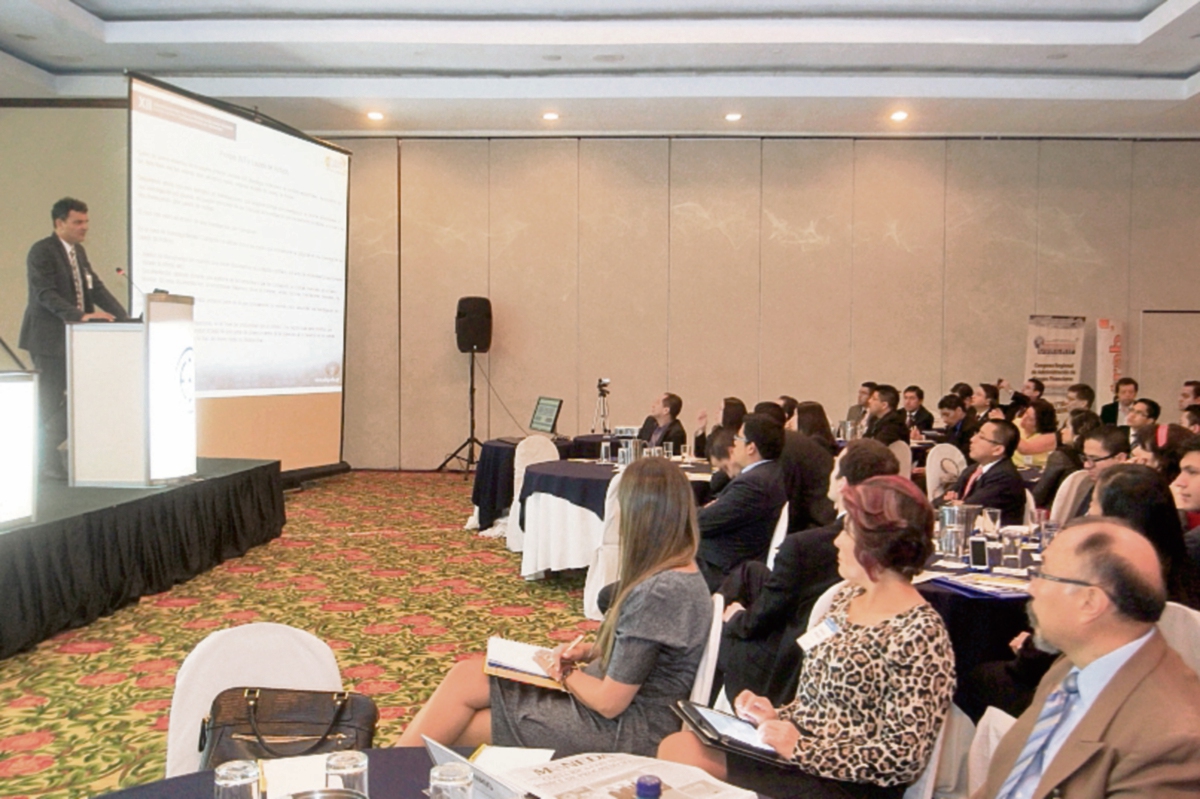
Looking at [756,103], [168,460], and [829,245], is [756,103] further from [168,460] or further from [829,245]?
[168,460]

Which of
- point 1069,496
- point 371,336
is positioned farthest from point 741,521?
point 371,336

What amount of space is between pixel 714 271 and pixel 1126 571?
10.8 meters

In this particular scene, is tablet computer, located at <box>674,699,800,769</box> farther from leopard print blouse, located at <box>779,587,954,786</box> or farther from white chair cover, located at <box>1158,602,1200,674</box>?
white chair cover, located at <box>1158,602,1200,674</box>

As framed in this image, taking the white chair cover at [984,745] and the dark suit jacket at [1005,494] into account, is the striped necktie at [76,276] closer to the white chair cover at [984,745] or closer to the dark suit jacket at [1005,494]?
the dark suit jacket at [1005,494]

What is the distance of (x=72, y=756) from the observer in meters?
3.78

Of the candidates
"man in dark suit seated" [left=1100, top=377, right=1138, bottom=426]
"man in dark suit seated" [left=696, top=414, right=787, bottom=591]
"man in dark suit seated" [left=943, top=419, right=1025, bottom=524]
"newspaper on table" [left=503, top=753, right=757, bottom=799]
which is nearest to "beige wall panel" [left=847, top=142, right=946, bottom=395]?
"man in dark suit seated" [left=1100, top=377, right=1138, bottom=426]

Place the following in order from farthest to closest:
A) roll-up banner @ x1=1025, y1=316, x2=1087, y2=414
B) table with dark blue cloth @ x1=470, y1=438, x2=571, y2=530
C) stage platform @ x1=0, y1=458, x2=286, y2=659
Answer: roll-up banner @ x1=1025, y1=316, x2=1087, y2=414 → table with dark blue cloth @ x1=470, y1=438, x2=571, y2=530 → stage platform @ x1=0, y1=458, x2=286, y2=659

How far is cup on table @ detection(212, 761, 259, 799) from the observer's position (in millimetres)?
1452

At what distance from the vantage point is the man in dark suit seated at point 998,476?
201 inches

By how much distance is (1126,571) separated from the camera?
5.96 feet

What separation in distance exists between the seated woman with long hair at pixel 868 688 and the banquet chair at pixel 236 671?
903 millimetres

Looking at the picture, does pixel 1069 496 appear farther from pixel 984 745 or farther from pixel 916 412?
pixel 916 412

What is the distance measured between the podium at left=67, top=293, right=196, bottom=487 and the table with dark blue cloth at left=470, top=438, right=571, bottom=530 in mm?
2650

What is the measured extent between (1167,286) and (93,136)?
12131mm
